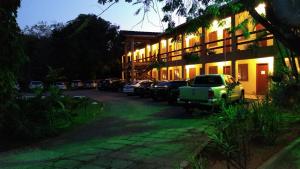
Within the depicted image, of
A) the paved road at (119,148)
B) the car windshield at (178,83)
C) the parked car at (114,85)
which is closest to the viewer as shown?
the paved road at (119,148)

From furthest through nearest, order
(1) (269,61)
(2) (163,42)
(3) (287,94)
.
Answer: (2) (163,42) → (1) (269,61) → (3) (287,94)

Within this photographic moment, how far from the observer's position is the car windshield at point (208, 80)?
18.5m

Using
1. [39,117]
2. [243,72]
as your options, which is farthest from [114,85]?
[39,117]

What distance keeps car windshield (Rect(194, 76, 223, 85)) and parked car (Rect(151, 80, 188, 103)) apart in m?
4.64

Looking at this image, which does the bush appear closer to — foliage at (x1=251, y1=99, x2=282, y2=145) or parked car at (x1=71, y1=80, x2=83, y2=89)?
foliage at (x1=251, y1=99, x2=282, y2=145)

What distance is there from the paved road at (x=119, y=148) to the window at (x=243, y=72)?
15173mm

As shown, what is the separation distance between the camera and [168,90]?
25297 millimetres

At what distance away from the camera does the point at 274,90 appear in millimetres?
14797

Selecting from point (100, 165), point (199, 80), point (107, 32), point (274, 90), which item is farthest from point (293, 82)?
point (107, 32)

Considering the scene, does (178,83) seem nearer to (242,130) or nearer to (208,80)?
(208,80)

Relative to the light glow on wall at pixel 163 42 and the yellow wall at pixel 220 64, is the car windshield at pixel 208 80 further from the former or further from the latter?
the light glow on wall at pixel 163 42

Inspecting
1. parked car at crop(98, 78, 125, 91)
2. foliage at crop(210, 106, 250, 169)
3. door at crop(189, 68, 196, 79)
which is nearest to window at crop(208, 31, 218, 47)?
door at crop(189, 68, 196, 79)

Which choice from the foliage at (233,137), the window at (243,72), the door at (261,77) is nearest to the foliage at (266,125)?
the foliage at (233,137)

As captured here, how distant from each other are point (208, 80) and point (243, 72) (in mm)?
11484
